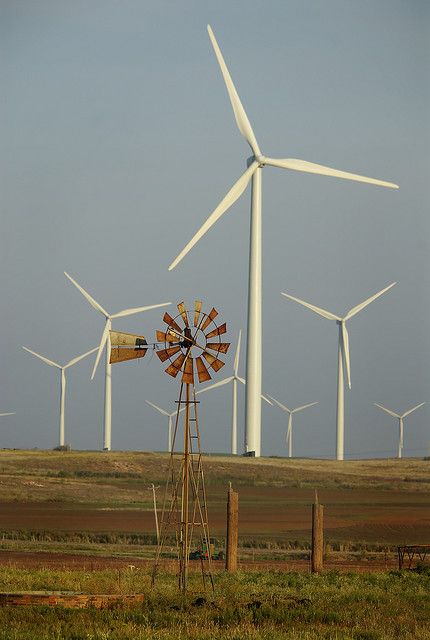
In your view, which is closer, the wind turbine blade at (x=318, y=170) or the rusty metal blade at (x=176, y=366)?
the rusty metal blade at (x=176, y=366)

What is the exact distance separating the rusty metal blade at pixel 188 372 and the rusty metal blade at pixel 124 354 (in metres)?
1.32

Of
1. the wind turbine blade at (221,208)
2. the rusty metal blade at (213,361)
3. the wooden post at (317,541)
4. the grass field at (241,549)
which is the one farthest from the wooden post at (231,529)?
the wind turbine blade at (221,208)

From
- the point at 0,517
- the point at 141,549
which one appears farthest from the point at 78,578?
the point at 0,517

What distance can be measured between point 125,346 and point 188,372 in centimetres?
206

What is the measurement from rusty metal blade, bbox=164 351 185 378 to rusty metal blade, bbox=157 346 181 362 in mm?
Answer: 201

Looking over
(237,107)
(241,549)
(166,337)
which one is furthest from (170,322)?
(237,107)

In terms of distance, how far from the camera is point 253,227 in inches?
3607

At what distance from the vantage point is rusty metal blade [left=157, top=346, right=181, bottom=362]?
1455 inches

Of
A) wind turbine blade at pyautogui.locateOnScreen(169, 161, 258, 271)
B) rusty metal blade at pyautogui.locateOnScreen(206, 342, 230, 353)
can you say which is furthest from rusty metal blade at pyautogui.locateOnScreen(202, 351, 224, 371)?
wind turbine blade at pyautogui.locateOnScreen(169, 161, 258, 271)

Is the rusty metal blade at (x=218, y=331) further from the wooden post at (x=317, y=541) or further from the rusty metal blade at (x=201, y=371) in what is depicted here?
the wooden post at (x=317, y=541)

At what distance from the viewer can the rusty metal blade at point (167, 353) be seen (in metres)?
37.0

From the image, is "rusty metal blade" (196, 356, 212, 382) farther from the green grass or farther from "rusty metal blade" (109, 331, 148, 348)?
the green grass

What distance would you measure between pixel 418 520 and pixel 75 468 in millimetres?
38274

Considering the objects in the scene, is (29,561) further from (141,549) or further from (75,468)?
(75,468)
